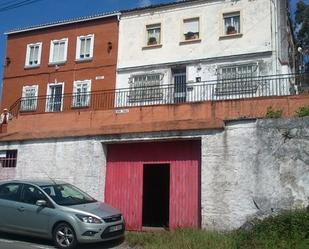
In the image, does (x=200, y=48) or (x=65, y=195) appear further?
(x=200, y=48)

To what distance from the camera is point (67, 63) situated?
29.0m

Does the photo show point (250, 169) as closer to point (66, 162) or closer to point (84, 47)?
point (66, 162)

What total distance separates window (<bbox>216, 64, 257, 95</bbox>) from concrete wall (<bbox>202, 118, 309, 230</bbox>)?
651 cm

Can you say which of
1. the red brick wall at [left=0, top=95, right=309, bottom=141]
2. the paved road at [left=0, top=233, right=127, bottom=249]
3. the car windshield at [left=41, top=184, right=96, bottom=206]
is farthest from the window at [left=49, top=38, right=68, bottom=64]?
the paved road at [left=0, top=233, right=127, bottom=249]

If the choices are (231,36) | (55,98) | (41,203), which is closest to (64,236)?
(41,203)

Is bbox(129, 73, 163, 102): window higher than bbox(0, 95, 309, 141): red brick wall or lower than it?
higher

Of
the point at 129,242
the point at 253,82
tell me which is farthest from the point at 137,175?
the point at 253,82

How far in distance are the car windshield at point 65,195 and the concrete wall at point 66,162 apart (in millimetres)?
→ 2388

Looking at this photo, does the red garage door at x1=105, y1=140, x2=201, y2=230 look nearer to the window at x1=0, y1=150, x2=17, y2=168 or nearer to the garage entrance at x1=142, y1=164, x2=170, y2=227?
the garage entrance at x1=142, y1=164, x2=170, y2=227

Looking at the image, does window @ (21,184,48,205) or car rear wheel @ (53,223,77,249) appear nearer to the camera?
car rear wheel @ (53,223,77,249)

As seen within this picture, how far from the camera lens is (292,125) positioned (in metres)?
13.1

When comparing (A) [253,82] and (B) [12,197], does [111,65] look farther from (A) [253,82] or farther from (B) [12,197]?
(B) [12,197]

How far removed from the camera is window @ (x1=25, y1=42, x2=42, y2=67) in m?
30.2

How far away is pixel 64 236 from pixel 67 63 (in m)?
18.9
